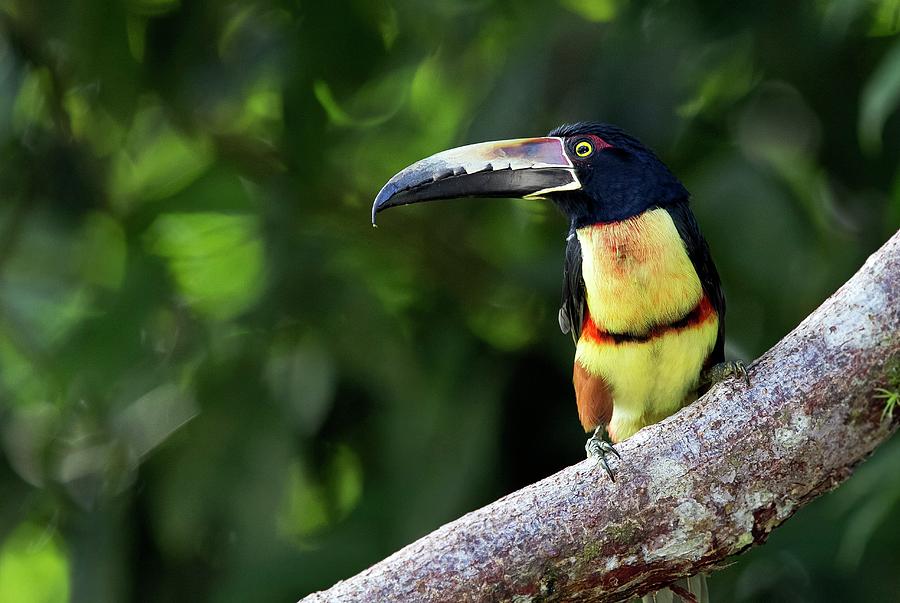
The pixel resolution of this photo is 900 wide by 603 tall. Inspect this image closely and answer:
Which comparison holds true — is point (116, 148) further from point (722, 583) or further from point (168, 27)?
point (722, 583)

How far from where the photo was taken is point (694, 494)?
303cm

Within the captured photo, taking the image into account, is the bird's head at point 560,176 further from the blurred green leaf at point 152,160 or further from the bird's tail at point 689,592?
the blurred green leaf at point 152,160

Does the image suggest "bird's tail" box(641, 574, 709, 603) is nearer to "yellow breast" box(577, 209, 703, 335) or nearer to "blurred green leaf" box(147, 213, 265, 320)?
"yellow breast" box(577, 209, 703, 335)

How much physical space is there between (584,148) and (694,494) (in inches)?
52.7

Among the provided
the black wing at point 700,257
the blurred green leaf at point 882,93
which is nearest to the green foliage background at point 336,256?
the blurred green leaf at point 882,93

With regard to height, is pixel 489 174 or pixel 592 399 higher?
pixel 489 174

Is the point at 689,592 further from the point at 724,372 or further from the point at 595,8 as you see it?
the point at 595,8

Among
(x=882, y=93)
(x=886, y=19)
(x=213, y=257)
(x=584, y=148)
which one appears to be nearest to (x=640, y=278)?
(x=584, y=148)

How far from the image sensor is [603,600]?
303 centimetres

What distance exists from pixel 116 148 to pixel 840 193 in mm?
2970

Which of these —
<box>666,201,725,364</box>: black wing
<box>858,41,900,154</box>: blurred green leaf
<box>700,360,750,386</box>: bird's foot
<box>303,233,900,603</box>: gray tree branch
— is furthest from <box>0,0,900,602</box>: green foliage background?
<box>303,233,900,603</box>: gray tree branch

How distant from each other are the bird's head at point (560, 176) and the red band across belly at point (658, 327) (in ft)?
1.09

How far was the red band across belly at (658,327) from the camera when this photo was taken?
3.66 metres

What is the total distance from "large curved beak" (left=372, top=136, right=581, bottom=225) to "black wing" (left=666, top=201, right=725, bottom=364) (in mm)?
334
